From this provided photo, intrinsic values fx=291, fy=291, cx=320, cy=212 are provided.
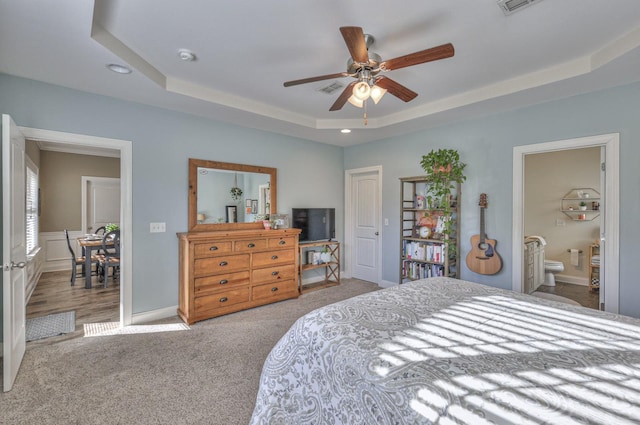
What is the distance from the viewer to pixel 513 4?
1.88 metres

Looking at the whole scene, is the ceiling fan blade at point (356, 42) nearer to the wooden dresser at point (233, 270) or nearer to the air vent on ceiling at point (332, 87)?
the air vent on ceiling at point (332, 87)

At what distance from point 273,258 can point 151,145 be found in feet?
6.66

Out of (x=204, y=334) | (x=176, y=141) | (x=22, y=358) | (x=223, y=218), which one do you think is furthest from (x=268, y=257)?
(x=22, y=358)

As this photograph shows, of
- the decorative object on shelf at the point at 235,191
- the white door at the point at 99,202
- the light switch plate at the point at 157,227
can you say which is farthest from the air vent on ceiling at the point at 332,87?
the white door at the point at 99,202

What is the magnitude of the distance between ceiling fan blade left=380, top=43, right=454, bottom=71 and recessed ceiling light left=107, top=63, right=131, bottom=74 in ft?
7.15

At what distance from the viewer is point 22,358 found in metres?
2.50

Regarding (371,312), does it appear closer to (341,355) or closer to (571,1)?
(341,355)

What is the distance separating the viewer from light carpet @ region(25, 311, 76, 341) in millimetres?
3004

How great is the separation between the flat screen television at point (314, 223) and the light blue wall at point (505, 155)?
91 cm

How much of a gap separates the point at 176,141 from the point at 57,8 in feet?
6.03

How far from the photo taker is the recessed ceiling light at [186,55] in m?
2.46

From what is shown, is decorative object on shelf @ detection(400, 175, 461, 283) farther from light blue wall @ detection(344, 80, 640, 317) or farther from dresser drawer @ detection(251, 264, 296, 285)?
dresser drawer @ detection(251, 264, 296, 285)

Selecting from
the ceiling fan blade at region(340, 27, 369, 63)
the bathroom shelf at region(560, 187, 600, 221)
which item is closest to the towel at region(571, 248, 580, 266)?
the bathroom shelf at region(560, 187, 600, 221)

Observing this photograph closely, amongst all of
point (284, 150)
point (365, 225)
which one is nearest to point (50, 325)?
point (284, 150)
